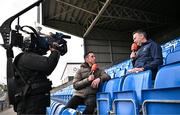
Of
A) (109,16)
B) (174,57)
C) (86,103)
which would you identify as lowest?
(86,103)

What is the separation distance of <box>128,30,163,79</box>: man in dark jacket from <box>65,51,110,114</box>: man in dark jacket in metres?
0.62

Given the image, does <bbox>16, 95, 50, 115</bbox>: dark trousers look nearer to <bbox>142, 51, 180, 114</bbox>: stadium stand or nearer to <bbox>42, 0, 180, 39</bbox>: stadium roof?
<bbox>142, 51, 180, 114</bbox>: stadium stand

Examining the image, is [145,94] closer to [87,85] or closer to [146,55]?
[146,55]

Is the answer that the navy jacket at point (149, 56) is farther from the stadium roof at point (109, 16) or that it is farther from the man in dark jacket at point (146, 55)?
the stadium roof at point (109, 16)

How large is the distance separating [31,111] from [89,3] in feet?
44.5

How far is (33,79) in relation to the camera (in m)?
2.52

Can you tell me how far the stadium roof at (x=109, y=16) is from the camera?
51.2ft

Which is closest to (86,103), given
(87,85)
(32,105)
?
(87,85)

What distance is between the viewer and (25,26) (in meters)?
2.69

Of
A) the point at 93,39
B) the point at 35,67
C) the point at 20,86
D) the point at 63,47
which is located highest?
the point at 93,39

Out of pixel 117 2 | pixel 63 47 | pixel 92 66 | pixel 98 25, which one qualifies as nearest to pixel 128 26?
pixel 98 25

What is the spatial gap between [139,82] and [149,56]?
2.75 ft

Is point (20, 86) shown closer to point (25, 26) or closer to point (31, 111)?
point (31, 111)

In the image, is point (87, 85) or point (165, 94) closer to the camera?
point (165, 94)
